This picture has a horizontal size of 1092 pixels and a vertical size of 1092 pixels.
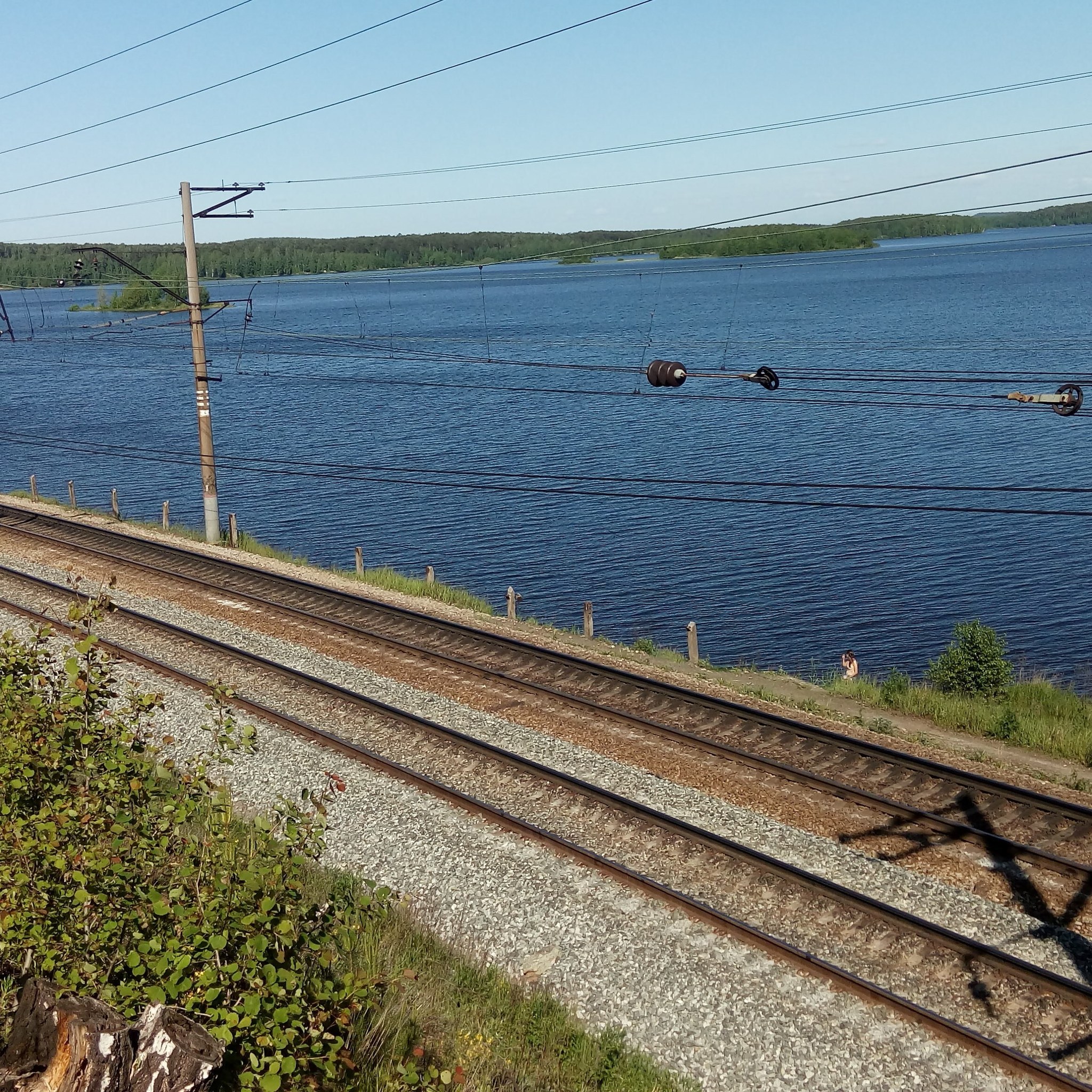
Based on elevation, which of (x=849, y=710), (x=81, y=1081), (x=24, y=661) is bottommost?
(x=849, y=710)

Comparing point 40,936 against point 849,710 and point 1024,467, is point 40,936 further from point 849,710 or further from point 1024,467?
point 1024,467

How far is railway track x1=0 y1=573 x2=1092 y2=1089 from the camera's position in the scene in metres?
9.78

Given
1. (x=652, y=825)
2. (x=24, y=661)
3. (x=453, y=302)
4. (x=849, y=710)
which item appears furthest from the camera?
(x=453, y=302)

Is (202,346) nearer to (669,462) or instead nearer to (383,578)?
(383,578)

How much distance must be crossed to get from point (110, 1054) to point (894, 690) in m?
17.1

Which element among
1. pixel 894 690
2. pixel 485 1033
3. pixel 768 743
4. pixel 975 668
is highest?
pixel 485 1033

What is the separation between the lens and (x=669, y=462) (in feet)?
157

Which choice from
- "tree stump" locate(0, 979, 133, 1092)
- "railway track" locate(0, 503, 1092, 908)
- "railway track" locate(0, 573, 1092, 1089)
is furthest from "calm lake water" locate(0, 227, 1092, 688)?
"tree stump" locate(0, 979, 133, 1092)

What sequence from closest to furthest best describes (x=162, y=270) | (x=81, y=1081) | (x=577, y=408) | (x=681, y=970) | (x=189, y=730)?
(x=81, y=1081) → (x=681, y=970) → (x=189, y=730) → (x=577, y=408) → (x=162, y=270)

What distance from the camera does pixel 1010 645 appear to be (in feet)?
100

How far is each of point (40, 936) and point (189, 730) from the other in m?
11.3

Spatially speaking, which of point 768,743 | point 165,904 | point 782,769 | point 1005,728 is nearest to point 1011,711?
point 1005,728

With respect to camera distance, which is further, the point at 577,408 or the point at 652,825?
the point at 577,408

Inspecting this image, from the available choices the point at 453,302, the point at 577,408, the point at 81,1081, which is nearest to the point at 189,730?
the point at 81,1081
